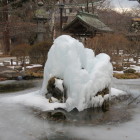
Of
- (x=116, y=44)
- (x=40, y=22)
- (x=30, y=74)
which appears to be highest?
(x=40, y=22)

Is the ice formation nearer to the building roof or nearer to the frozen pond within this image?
the frozen pond

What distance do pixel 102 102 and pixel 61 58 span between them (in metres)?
2.32

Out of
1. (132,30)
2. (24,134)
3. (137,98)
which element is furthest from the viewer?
(132,30)

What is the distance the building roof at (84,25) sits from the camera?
2250cm

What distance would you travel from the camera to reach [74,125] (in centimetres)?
754

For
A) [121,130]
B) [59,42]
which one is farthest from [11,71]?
[121,130]

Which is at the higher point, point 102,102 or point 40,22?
point 40,22

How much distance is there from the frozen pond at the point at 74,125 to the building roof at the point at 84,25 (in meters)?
13.8

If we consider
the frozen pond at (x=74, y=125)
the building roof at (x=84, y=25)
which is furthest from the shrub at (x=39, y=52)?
the frozen pond at (x=74, y=125)

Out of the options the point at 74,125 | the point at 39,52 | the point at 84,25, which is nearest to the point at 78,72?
the point at 74,125

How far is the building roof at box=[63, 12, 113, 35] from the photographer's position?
73.8 feet

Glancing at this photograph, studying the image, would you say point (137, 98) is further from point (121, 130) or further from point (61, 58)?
point (121, 130)

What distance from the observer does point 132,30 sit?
41.7 m

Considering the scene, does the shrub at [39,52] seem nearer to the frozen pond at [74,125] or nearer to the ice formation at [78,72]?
the ice formation at [78,72]
